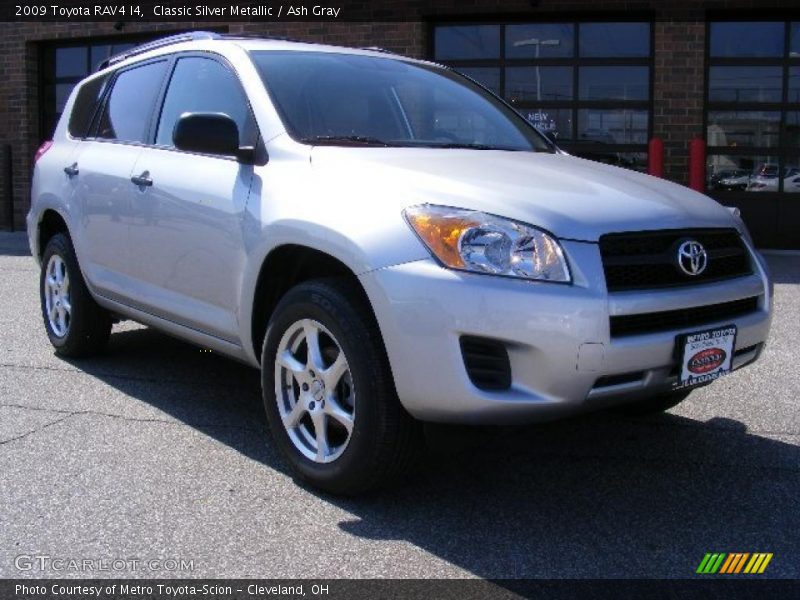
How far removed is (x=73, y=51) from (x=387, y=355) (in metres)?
12.9

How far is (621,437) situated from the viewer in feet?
13.9

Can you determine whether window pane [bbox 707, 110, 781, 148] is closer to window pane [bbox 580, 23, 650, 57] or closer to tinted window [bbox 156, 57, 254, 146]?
window pane [bbox 580, 23, 650, 57]

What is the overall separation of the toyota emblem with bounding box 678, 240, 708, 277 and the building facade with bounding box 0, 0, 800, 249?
846cm

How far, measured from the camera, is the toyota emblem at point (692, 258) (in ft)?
10.6

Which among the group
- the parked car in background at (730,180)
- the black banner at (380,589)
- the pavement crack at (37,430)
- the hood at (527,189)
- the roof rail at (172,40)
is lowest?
A: the black banner at (380,589)

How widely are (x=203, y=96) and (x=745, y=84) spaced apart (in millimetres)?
8958

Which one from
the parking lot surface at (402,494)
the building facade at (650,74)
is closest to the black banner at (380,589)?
the parking lot surface at (402,494)

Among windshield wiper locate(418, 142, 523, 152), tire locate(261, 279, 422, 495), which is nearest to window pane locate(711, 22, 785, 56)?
windshield wiper locate(418, 142, 523, 152)

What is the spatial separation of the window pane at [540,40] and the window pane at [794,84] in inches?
105

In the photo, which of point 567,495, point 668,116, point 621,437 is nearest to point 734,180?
point 668,116

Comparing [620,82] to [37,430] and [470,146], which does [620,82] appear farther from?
[37,430]

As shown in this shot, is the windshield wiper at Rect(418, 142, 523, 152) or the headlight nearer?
the headlight

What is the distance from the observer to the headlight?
2.97 metres

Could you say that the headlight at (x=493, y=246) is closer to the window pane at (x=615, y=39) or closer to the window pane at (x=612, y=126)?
the window pane at (x=612, y=126)
